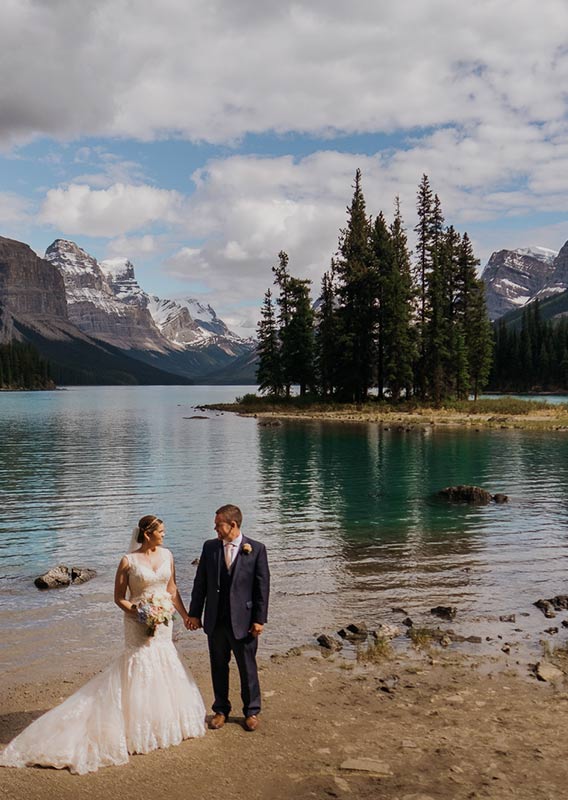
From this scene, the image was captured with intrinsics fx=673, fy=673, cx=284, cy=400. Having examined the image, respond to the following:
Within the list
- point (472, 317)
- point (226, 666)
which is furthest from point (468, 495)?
point (472, 317)

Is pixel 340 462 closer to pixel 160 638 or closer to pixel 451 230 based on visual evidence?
pixel 160 638

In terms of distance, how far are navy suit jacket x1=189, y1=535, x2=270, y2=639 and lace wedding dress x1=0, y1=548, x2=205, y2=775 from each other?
669mm

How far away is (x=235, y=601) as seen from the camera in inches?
371

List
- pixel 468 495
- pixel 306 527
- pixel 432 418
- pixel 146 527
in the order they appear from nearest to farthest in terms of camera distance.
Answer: pixel 146 527
pixel 306 527
pixel 468 495
pixel 432 418

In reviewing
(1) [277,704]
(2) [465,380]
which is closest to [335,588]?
(1) [277,704]

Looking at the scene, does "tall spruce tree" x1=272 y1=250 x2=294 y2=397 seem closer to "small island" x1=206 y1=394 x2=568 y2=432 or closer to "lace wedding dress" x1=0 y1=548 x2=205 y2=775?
"small island" x1=206 y1=394 x2=568 y2=432

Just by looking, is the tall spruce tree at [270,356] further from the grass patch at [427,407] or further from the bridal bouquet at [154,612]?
the bridal bouquet at [154,612]

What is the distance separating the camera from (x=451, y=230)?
94.1m

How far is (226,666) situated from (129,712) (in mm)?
1625

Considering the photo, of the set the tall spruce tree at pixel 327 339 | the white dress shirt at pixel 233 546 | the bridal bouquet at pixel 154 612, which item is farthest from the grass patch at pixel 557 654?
the tall spruce tree at pixel 327 339

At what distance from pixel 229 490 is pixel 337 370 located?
5580cm

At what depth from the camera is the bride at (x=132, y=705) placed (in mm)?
8422

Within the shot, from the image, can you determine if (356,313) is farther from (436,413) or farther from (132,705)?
(132,705)

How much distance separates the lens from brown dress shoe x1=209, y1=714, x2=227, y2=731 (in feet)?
31.1
